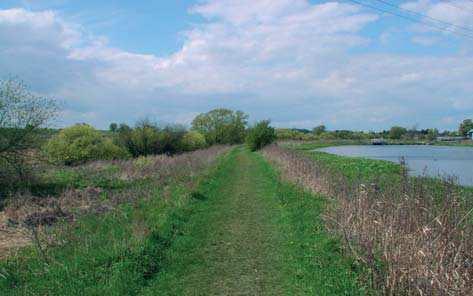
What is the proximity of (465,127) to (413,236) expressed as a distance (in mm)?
144883

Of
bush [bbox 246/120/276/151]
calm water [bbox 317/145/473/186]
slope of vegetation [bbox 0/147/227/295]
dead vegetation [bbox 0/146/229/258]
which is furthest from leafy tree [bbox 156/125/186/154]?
slope of vegetation [bbox 0/147/227/295]

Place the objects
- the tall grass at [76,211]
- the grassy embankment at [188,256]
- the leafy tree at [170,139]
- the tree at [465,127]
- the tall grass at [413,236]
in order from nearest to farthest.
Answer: the tall grass at [413,236] < the grassy embankment at [188,256] < the tall grass at [76,211] < the leafy tree at [170,139] < the tree at [465,127]

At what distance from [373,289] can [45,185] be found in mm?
17379

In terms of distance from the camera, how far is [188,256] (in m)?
9.21

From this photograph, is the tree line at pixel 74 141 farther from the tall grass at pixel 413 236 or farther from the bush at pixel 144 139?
the tall grass at pixel 413 236

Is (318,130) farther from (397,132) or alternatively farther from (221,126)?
(221,126)

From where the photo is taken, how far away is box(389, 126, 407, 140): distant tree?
145 metres

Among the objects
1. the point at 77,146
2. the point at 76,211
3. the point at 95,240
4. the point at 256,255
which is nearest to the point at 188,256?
the point at 256,255

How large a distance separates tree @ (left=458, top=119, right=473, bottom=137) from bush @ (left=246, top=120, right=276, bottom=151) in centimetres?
9282

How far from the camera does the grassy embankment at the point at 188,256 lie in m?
7.29

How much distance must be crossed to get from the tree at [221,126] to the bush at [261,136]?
18.8 m

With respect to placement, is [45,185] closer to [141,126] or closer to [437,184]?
[437,184]

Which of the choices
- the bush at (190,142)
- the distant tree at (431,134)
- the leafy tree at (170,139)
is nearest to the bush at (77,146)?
the leafy tree at (170,139)

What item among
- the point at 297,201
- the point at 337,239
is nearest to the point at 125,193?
the point at 297,201
